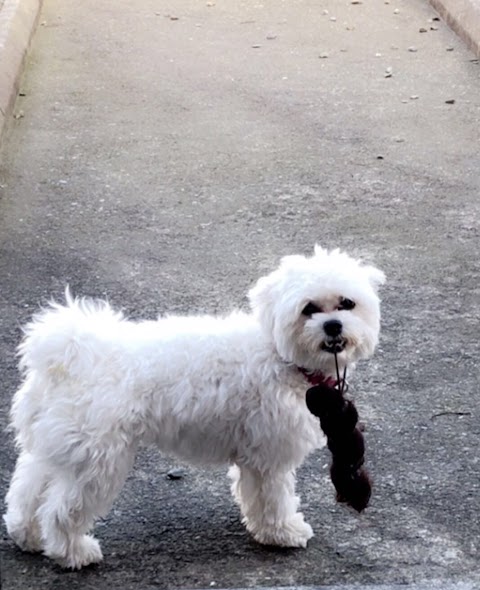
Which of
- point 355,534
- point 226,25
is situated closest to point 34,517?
point 355,534

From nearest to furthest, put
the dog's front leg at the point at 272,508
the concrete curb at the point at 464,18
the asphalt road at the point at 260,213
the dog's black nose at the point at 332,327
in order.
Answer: the dog's black nose at the point at 332,327 → the dog's front leg at the point at 272,508 → the asphalt road at the point at 260,213 → the concrete curb at the point at 464,18

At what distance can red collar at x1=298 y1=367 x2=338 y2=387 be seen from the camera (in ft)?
14.1

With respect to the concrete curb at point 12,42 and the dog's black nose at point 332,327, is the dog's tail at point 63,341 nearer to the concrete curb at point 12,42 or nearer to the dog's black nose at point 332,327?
the dog's black nose at point 332,327

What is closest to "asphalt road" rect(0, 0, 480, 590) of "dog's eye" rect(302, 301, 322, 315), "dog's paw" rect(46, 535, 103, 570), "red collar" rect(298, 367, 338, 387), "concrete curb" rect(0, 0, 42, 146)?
"dog's paw" rect(46, 535, 103, 570)

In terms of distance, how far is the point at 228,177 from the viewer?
8.50 m

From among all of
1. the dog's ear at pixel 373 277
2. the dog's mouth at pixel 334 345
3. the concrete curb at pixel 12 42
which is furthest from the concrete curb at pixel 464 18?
the dog's mouth at pixel 334 345

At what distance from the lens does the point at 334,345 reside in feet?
13.4

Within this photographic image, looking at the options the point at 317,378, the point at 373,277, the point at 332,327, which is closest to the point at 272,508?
the point at 317,378

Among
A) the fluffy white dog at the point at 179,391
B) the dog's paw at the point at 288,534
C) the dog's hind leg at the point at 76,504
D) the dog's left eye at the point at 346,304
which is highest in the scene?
the dog's left eye at the point at 346,304

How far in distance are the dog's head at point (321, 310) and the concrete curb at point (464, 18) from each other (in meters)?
7.61

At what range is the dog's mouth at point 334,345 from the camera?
4082 millimetres

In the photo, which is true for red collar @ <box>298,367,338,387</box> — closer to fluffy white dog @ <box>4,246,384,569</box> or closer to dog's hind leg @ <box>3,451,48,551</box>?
fluffy white dog @ <box>4,246,384,569</box>

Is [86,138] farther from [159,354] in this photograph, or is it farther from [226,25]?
[159,354]

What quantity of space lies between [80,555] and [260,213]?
3.86 meters
